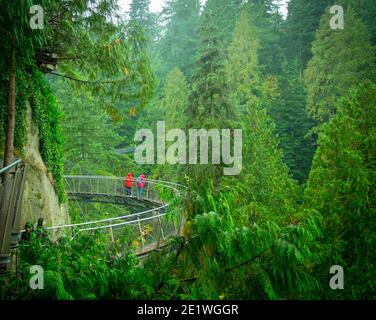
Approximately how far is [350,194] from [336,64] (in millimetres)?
20057

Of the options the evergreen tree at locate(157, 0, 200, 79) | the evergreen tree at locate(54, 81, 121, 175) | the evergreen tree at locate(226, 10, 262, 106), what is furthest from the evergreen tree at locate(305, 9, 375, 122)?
the evergreen tree at locate(54, 81, 121, 175)

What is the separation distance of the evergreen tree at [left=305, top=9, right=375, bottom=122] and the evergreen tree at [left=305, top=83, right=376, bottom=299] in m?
12.7

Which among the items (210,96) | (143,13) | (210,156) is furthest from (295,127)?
(143,13)

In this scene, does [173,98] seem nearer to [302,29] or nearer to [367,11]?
[302,29]

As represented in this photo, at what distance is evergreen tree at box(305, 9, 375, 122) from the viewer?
2831 centimetres

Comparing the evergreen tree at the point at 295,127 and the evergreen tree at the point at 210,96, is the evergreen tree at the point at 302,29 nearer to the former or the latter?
the evergreen tree at the point at 295,127

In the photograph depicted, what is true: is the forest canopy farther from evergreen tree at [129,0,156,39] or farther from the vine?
evergreen tree at [129,0,156,39]

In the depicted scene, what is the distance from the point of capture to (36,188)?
12430 millimetres

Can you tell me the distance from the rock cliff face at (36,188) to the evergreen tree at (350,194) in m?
8.28

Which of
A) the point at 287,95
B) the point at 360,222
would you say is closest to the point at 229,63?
the point at 287,95

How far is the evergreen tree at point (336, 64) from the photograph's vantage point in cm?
2831

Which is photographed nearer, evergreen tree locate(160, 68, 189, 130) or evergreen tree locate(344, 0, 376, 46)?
evergreen tree locate(344, 0, 376, 46)

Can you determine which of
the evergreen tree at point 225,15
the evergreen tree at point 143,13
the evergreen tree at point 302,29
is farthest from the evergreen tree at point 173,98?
the evergreen tree at point 143,13
